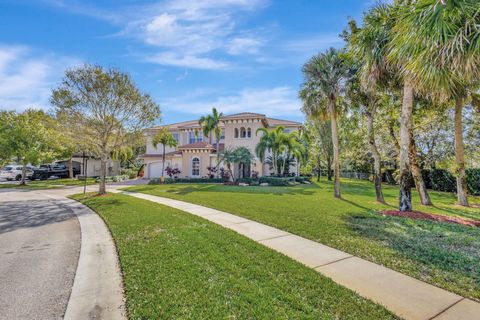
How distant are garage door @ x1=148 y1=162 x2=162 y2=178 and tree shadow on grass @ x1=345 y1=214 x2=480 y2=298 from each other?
28625 millimetres

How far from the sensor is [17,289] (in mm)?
3953

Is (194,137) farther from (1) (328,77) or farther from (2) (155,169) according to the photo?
(1) (328,77)

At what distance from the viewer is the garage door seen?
1311 inches

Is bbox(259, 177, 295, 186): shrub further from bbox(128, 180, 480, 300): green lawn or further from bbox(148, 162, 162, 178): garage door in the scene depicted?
bbox(148, 162, 162, 178): garage door

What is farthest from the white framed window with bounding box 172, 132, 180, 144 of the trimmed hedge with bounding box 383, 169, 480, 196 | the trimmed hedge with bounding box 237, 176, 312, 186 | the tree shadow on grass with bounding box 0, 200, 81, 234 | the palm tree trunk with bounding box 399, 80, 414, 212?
the palm tree trunk with bounding box 399, 80, 414, 212

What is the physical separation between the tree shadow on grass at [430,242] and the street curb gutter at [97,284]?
17.4 ft

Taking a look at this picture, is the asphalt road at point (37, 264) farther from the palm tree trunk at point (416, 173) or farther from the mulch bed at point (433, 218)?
the palm tree trunk at point (416, 173)

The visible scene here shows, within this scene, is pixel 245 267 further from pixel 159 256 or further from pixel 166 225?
pixel 166 225

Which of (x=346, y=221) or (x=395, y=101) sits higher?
(x=395, y=101)

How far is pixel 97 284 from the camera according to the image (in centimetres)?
408

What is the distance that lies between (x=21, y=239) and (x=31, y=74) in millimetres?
10262

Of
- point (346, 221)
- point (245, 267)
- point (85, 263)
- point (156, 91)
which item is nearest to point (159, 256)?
point (85, 263)

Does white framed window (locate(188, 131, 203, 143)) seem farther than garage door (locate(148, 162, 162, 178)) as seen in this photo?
Yes

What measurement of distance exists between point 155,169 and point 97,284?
31.0 meters
